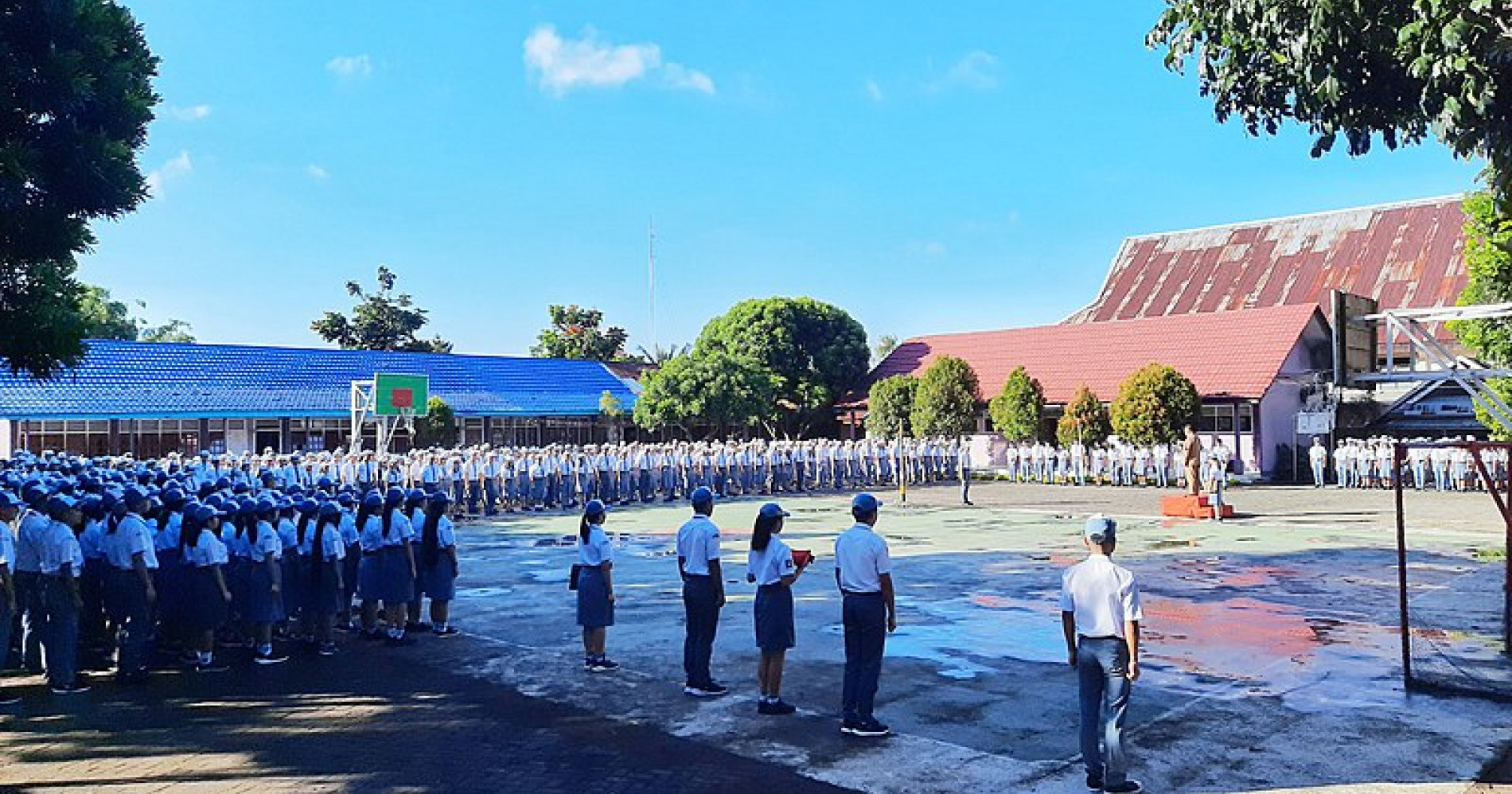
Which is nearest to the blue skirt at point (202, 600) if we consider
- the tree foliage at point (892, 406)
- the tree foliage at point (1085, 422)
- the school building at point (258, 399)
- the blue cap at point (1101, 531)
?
the blue cap at point (1101, 531)

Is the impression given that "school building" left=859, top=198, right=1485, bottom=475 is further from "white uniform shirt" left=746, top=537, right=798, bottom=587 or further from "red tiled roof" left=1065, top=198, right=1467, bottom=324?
"white uniform shirt" left=746, top=537, right=798, bottom=587

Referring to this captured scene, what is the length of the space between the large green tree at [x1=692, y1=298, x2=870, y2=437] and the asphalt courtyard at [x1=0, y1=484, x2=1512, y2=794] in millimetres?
26782

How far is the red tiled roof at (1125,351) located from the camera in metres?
31.9

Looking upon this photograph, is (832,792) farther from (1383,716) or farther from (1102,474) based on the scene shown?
(1102,474)

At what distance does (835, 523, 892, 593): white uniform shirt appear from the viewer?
7.29 meters

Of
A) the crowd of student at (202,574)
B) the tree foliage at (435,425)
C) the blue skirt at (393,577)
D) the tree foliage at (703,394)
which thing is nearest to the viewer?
the crowd of student at (202,574)

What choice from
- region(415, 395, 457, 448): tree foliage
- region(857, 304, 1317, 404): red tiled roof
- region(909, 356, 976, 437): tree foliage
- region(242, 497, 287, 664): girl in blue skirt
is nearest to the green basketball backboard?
region(415, 395, 457, 448): tree foliage

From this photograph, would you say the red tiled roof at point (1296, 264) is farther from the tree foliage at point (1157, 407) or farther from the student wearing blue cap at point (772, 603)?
the student wearing blue cap at point (772, 603)

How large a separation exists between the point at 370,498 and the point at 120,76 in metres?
4.54

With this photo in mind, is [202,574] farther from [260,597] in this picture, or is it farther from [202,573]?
[260,597]

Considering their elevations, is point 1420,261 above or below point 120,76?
above

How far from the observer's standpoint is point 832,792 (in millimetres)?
6227

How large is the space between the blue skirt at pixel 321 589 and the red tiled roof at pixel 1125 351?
27.5 m

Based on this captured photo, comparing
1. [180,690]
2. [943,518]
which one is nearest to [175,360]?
[943,518]
